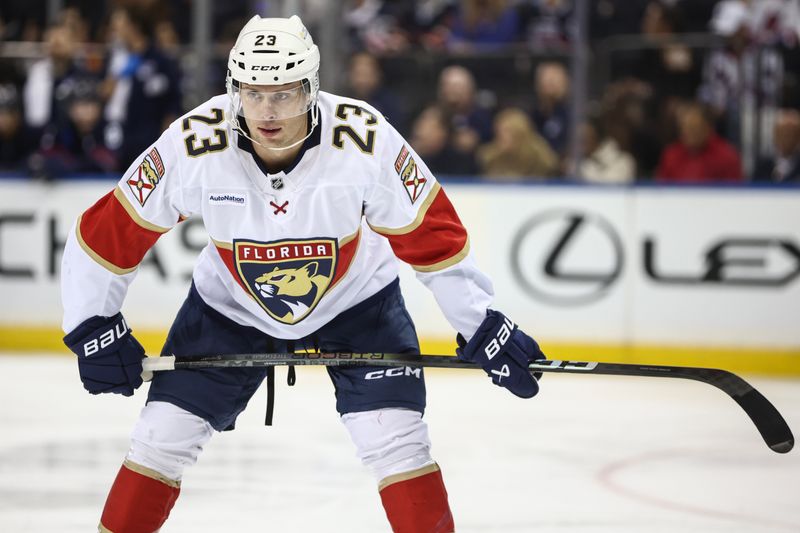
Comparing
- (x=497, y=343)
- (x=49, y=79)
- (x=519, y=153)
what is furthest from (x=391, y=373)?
(x=49, y=79)

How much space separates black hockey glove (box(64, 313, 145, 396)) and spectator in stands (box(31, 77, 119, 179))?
4.57 m

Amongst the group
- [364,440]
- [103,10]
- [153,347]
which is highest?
[103,10]

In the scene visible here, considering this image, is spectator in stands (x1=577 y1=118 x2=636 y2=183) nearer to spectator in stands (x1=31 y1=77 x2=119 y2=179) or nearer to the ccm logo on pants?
spectator in stands (x1=31 y1=77 x2=119 y2=179)

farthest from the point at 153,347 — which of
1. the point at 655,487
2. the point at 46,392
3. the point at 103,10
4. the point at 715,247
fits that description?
the point at 655,487

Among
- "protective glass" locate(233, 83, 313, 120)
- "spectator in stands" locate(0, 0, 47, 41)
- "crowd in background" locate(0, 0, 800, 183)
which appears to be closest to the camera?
"protective glass" locate(233, 83, 313, 120)

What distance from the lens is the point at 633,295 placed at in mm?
6695

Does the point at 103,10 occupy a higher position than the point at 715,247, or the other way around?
the point at 103,10

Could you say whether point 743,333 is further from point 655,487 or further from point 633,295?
point 655,487

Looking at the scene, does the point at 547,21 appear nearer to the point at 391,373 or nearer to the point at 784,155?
the point at 784,155

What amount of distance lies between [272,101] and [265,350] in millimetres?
648

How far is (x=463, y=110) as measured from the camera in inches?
281

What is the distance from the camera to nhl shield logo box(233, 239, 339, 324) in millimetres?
2930

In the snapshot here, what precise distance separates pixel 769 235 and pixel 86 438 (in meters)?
3.54

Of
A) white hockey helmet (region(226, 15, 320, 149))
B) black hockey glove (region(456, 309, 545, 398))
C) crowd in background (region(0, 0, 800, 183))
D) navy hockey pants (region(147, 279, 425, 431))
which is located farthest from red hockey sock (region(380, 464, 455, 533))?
crowd in background (region(0, 0, 800, 183))
